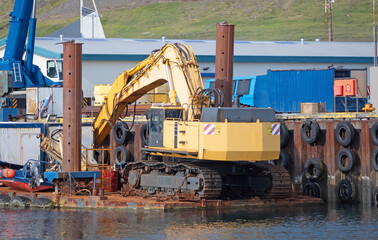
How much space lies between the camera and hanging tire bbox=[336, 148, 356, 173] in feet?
94.5

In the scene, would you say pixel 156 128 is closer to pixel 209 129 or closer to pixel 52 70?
pixel 209 129

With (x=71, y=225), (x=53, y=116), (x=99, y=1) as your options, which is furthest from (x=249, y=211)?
(x=99, y=1)

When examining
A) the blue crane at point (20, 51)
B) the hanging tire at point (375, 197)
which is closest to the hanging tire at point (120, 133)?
the blue crane at point (20, 51)

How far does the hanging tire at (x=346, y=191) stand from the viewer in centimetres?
2892

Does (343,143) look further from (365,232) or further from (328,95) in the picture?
(328,95)

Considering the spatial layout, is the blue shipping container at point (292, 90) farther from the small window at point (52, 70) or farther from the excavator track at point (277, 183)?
the excavator track at point (277, 183)

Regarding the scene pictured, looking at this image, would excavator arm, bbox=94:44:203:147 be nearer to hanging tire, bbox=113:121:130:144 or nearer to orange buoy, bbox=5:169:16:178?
hanging tire, bbox=113:121:130:144

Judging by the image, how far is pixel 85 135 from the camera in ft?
114

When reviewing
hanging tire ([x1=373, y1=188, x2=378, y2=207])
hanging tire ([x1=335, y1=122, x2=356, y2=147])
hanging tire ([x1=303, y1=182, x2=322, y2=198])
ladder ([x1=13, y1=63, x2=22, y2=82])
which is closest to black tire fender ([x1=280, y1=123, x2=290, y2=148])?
hanging tire ([x1=303, y1=182, x2=322, y2=198])

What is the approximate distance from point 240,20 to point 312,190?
424 ft

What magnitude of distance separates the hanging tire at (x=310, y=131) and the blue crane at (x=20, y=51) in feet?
58.1

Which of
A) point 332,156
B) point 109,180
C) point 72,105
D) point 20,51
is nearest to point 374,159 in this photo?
point 332,156

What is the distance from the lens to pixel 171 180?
95.1 feet

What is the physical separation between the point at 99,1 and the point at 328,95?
14858 centimetres
